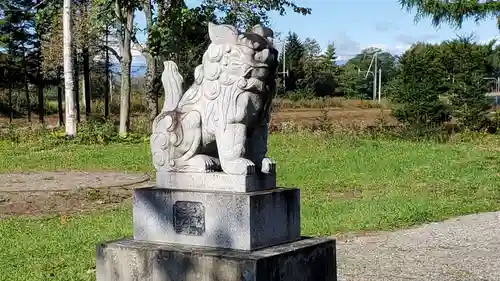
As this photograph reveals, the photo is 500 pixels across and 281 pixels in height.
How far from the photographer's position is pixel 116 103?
48812mm

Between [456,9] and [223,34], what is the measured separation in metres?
14.2

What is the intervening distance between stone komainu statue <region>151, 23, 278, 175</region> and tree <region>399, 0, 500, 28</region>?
13.9 m

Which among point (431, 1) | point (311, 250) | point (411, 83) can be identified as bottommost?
point (311, 250)

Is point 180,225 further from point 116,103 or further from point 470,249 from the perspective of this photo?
point 116,103

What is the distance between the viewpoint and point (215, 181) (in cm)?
470

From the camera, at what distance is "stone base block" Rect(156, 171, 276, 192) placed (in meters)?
4.62

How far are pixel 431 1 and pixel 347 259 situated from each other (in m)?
11.6

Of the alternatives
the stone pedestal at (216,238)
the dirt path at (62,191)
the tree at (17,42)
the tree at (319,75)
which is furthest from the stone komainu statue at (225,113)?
the tree at (319,75)

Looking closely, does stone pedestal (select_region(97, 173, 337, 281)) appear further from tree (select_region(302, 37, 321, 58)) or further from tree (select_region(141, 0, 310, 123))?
tree (select_region(302, 37, 321, 58))

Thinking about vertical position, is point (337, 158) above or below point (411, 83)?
below

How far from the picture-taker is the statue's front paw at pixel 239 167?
15.2 feet

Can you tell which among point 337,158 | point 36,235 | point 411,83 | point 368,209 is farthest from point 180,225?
point 411,83

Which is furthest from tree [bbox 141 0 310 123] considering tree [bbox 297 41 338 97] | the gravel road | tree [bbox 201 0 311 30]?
tree [bbox 297 41 338 97]

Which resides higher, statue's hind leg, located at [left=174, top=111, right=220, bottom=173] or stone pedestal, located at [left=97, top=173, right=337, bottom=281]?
statue's hind leg, located at [left=174, top=111, right=220, bottom=173]
